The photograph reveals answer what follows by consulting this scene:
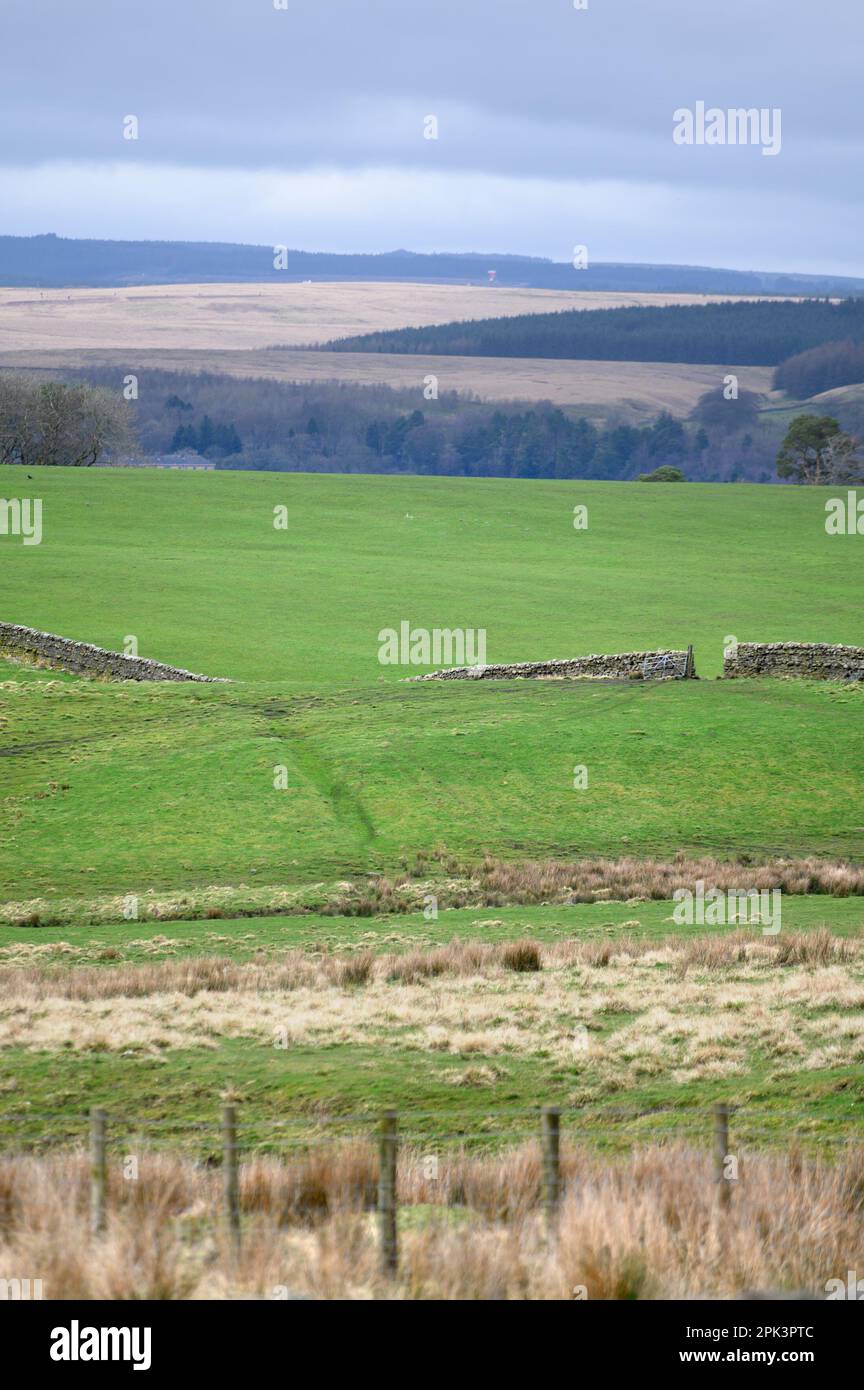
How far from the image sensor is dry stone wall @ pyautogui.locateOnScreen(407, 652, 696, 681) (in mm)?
40000

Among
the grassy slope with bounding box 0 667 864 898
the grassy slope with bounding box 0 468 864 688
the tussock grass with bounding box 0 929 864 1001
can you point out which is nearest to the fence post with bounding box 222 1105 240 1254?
the tussock grass with bounding box 0 929 864 1001

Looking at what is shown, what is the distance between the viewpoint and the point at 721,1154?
11.2 meters

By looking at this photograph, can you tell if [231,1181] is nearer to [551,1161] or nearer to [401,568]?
[551,1161]

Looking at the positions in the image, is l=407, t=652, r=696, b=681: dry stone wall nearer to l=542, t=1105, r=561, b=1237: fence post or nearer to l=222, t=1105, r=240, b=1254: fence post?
l=542, t=1105, r=561, b=1237: fence post

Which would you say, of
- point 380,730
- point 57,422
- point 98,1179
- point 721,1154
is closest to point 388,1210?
point 98,1179

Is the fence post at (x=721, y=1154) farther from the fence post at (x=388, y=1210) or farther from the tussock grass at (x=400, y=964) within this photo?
the tussock grass at (x=400, y=964)

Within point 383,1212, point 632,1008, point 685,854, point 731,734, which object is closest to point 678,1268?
point 383,1212

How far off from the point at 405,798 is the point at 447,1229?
20.5 metres

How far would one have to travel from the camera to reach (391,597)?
60156mm

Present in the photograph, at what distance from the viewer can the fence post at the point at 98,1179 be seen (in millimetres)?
10023

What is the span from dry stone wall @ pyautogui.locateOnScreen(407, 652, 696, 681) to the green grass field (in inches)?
44.2

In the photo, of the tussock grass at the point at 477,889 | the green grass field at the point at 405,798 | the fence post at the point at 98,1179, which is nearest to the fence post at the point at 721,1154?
the green grass field at the point at 405,798

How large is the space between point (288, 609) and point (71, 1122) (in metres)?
43.6
